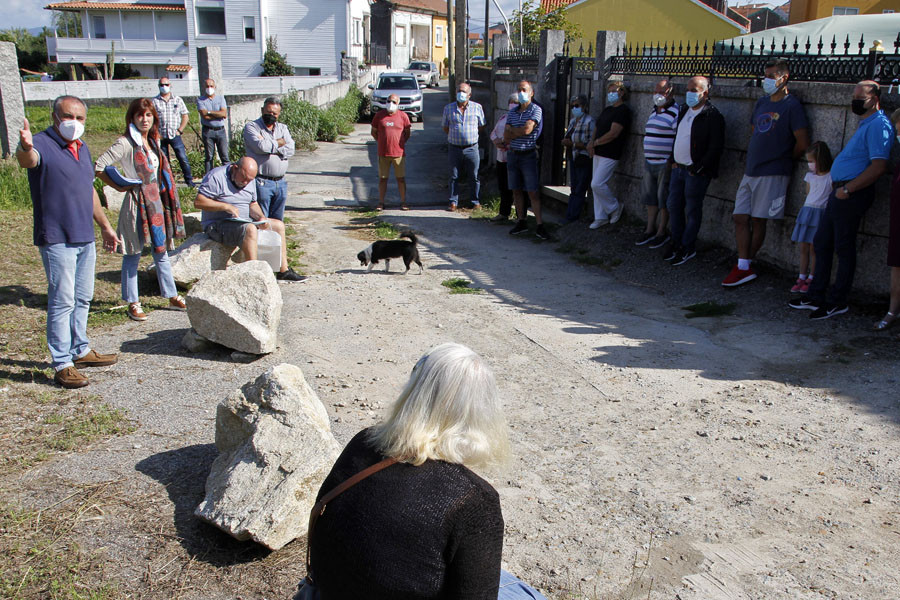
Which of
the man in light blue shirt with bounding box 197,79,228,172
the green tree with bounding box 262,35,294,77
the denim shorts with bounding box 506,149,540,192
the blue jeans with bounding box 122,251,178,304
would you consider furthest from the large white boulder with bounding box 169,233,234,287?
the green tree with bounding box 262,35,294,77

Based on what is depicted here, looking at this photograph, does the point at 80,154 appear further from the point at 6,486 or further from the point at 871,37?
the point at 871,37

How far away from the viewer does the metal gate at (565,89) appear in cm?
1130

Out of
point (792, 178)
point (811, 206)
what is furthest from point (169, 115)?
point (811, 206)

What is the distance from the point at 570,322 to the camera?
685 cm

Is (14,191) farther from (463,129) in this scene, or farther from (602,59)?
(602,59)

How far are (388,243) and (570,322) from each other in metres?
2.48

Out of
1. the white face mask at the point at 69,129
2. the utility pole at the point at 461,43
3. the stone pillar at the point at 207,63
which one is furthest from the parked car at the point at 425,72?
the white face mask at the point at 69,129

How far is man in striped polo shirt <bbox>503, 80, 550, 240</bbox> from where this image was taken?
10.3 metres

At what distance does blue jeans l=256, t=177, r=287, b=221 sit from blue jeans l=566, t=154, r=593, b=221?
4173mm

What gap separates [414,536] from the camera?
2.05 meters

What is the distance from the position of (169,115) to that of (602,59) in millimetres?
7151

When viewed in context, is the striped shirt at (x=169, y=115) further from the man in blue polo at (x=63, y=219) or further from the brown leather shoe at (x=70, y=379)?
the brown leather shoe at (x=70, y=379)

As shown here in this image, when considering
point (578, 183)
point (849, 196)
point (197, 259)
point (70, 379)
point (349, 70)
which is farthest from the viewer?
point (349, 70)

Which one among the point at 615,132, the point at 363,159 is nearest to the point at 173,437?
the point at 615,132
